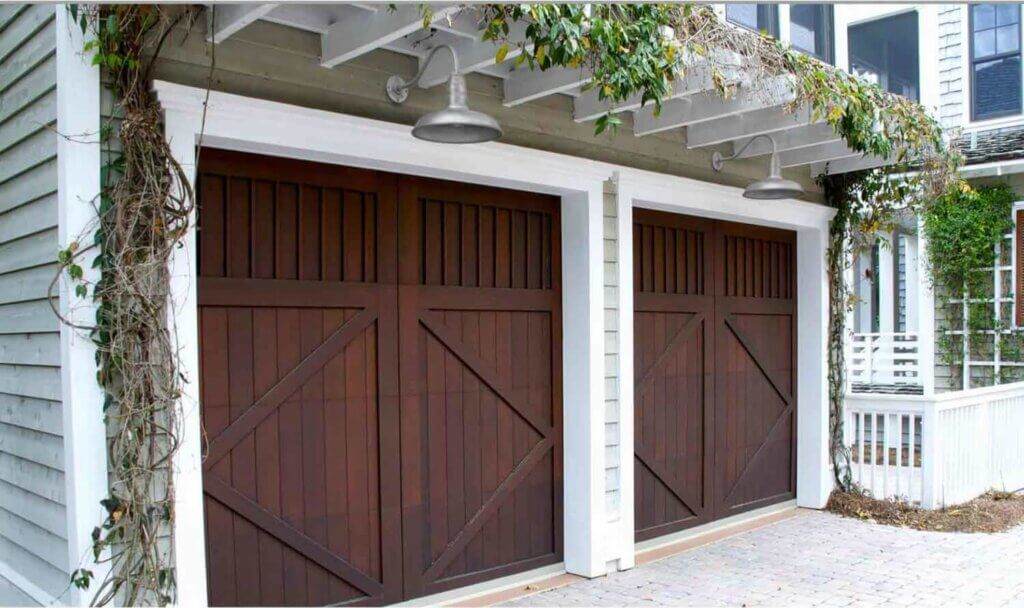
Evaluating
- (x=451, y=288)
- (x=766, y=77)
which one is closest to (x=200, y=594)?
(x=451, y=288)

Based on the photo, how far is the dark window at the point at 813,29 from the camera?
744 centimetres

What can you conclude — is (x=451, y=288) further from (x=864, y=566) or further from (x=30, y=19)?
(x=864, y=566)

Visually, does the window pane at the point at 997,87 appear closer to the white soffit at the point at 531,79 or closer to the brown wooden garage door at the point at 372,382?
the white soffit at the point at 531,79

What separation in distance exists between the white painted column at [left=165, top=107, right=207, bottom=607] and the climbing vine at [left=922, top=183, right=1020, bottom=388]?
719cm

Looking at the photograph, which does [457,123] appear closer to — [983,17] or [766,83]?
[766,83]

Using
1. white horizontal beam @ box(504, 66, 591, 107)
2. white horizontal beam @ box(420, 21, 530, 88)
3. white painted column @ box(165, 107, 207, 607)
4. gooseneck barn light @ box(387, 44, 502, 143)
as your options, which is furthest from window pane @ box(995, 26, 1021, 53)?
white painted column @ box(165, 107, 207, 607)

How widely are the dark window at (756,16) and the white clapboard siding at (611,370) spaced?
7.77ft

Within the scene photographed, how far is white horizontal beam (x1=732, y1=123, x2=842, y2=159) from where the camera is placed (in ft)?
17.6

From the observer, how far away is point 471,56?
3.66 metres

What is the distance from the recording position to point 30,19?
130 inches

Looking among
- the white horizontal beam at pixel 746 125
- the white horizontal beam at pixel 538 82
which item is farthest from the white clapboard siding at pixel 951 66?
the white horizontal beam at pixel 538 82

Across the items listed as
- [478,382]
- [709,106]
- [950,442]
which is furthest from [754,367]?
[478,382]

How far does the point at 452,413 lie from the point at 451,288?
25.8 inches

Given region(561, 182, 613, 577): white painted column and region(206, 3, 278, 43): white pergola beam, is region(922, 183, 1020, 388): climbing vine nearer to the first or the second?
region(561, 182, 613, 577): white painted column
